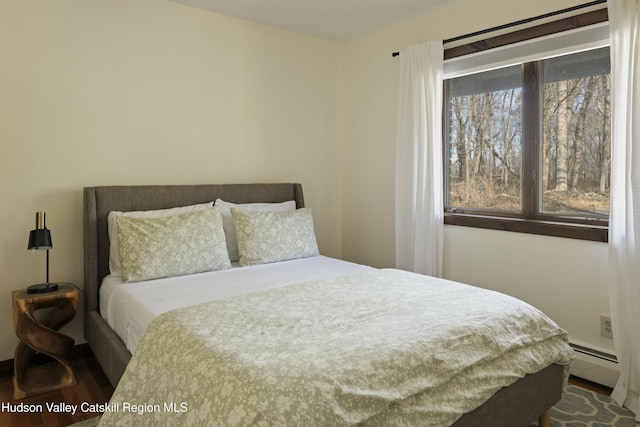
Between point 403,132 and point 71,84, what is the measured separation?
231 centimetres

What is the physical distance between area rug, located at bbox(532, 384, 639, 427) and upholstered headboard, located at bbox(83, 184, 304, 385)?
2225 millimetres

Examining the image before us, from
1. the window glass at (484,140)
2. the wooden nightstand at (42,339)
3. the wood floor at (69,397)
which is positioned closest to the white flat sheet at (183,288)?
the wooden nightstand at (42,339)

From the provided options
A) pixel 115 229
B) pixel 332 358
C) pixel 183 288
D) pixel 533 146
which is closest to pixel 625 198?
pixel 533 146

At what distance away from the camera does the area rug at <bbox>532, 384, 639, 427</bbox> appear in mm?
2182

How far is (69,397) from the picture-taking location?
8.07 feet

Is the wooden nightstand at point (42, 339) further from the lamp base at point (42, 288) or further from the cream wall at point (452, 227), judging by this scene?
the cream wall at point (452, 227)

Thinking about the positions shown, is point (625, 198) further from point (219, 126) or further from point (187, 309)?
point (219, 126)

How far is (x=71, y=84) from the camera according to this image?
9.21 ft

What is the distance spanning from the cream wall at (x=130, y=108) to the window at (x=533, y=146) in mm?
1315

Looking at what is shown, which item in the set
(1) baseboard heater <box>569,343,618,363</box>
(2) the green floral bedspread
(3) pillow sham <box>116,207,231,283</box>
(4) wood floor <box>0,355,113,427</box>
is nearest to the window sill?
(1) baseboard heater <box>569,343,618,363</box>

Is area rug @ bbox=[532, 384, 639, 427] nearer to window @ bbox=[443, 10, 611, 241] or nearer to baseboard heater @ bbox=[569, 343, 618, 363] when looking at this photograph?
baseboard heater @ bbox=[569, 343, 618, 363]

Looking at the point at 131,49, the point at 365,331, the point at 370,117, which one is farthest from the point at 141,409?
the point at 370,117

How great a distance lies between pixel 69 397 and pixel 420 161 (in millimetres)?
2689

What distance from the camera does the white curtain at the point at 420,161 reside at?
10.7 ft
